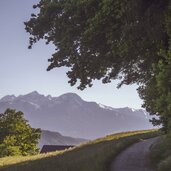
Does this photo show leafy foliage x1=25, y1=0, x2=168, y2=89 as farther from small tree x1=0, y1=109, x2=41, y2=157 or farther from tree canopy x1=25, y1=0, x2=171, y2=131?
small tree x1=0, y1=109, x2=41, y2=157

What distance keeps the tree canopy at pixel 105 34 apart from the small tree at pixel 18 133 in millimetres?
39032

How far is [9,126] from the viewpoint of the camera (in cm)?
5919

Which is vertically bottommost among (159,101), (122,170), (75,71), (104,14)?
(122,170)

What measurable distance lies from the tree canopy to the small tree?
3903 cm

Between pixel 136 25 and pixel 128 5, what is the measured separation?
85 cm

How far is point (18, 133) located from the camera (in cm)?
6041

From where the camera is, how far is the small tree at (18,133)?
58.4 metres

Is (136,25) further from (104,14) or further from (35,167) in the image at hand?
(35,167)

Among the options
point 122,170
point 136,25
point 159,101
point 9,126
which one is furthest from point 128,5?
point 9,126

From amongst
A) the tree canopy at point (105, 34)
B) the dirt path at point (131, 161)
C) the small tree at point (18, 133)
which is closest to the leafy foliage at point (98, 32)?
the tree canopy at point (105, 34)

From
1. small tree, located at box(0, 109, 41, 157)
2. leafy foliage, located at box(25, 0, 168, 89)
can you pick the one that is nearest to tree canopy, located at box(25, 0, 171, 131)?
leafy foliage, located at box(25, 0, 168, 89)

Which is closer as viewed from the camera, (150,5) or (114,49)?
(150,5)

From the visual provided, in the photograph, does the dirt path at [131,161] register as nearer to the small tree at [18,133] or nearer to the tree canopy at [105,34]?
the tree canopy at [105,34]

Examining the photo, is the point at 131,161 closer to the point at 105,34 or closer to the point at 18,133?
the point at 105,34
